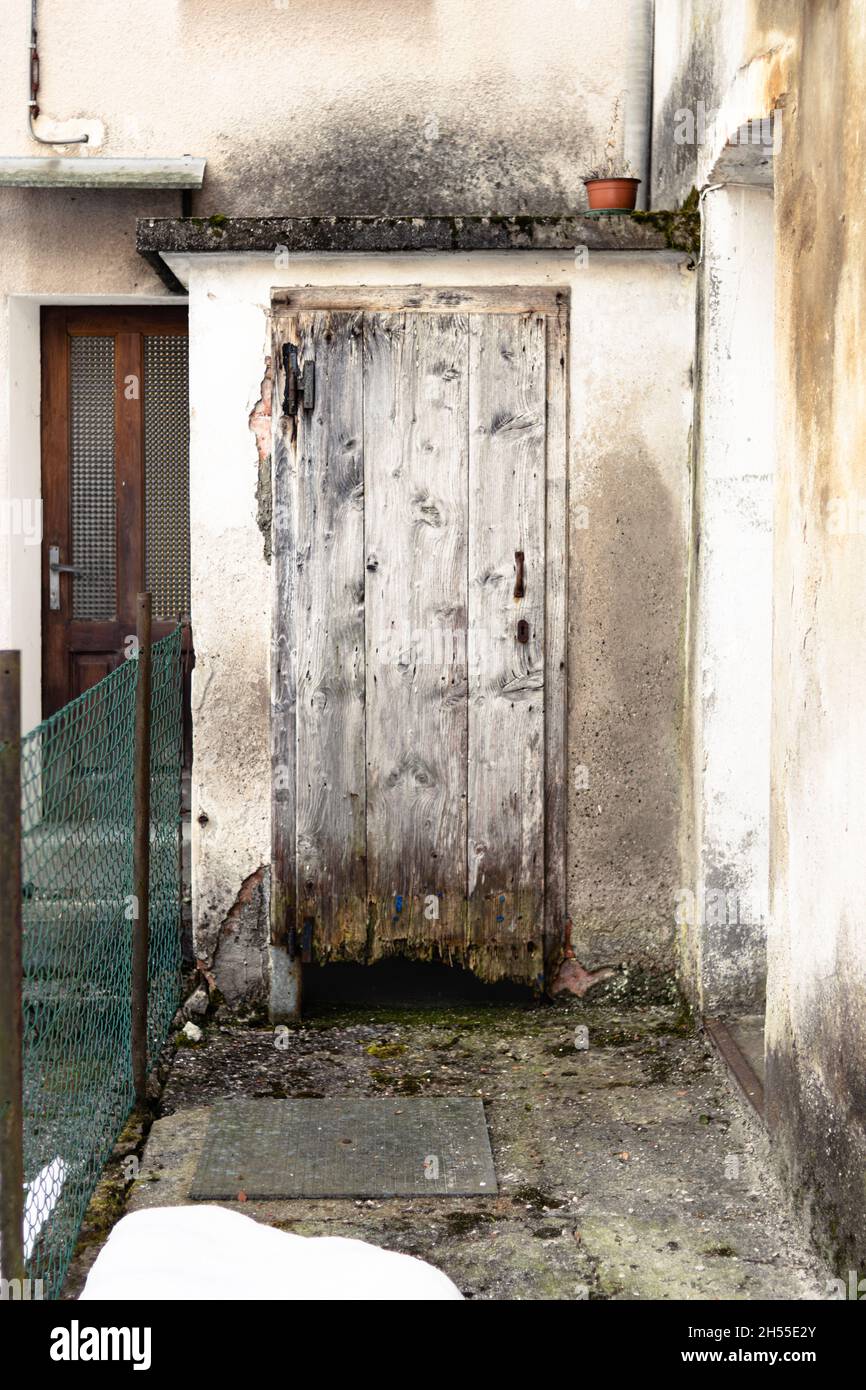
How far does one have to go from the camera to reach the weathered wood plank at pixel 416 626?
213 inches

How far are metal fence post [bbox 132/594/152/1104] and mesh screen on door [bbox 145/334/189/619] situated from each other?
1814 millimetres

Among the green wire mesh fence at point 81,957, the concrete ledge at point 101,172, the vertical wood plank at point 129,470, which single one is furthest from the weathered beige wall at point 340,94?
the green wire mesh fence at point 81,957

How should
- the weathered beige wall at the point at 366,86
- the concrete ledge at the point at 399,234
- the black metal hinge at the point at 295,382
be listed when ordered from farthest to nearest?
the weathered beige wall at the point at 366,86 → the black metal hinge at the point at 295,382 → the concrete ledge at the point at 399,234

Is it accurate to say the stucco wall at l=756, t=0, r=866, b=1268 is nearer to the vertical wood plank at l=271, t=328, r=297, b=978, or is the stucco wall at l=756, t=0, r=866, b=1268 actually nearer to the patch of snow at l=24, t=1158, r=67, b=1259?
the patch of snow at l=24, t=1158, r=67, b=1259

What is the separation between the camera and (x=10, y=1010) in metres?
2.72

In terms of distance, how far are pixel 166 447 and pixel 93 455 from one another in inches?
12.5

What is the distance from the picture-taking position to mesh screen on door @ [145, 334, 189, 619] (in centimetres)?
636

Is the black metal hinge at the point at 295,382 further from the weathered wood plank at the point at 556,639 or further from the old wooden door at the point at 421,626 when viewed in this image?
the weathered wood plank at the point at 556,639

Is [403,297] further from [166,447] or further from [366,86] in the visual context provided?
[166,447]

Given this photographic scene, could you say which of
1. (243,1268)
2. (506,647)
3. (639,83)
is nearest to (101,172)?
(639,83)

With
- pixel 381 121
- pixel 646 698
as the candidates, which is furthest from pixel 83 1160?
pixel 381 121

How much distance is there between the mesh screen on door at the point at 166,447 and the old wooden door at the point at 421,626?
3.55ft

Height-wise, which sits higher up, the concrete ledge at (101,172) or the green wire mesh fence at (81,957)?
the concrete ledge at (101,172)
